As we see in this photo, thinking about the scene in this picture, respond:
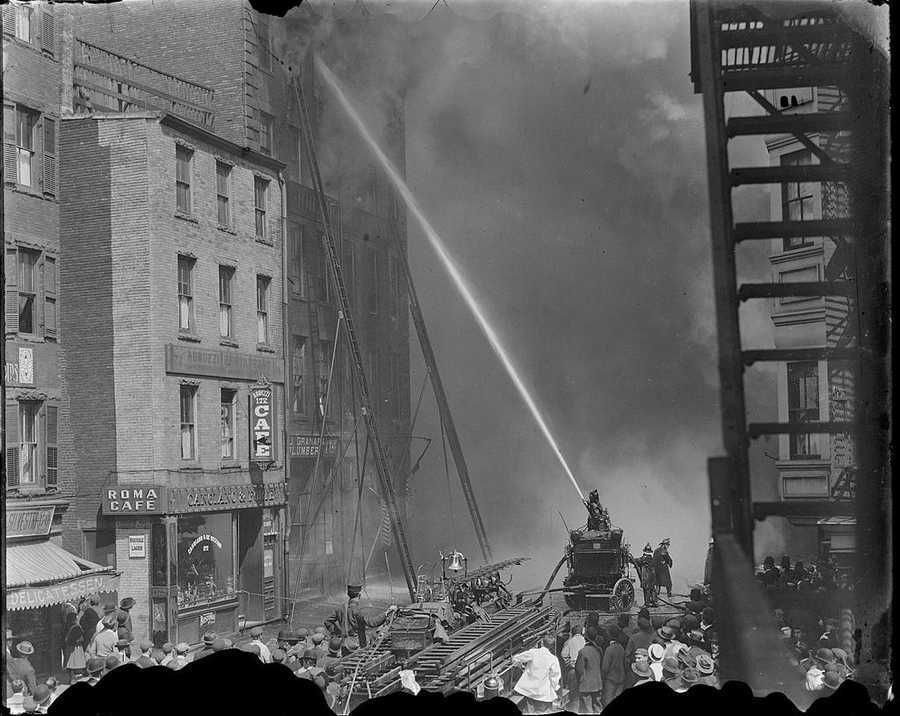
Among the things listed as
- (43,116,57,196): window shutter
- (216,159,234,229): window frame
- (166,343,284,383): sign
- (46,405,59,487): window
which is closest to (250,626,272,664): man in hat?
(46,405,59,487): window

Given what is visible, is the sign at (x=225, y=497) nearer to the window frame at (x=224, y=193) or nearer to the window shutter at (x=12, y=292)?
the window shutter at (x=12, y=292)

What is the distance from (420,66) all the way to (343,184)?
2030 mm

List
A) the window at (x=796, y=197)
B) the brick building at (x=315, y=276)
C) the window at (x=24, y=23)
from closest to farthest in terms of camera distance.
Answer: the window at (x=24, y=23), the window at (x=796, y=197), the brick building at (x=315, y=276)

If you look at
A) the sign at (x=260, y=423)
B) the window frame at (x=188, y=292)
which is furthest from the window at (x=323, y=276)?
the window frame at (x=188, y=292)

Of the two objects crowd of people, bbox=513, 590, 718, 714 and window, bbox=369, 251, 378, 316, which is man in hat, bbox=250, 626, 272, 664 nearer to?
crowd of people, bbox=513, 590, 718, 714

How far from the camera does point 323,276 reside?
15.7 m

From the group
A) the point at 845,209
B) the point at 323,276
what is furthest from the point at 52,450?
the point at 845,209

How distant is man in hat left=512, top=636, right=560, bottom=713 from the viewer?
45.0 feet

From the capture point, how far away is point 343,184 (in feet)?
51.3

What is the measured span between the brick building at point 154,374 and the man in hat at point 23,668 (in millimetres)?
1346

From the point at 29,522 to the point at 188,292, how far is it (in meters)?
3.68

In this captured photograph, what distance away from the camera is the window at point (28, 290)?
46.5 ft

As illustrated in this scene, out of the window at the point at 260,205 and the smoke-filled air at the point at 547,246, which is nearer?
the smoke-filled air at the point at 547,246

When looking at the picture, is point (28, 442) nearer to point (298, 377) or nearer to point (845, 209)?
point (298, 377)
